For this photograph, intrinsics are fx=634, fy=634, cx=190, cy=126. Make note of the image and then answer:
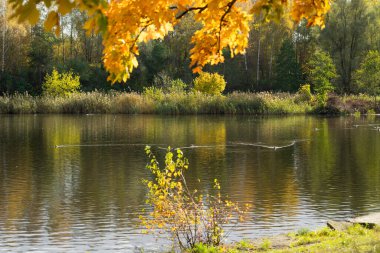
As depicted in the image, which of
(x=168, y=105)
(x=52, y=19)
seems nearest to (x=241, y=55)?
(x=168, y=105)

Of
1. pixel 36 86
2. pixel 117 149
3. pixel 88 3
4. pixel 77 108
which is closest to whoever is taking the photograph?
pixel 88 3

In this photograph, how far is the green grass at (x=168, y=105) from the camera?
169 ft

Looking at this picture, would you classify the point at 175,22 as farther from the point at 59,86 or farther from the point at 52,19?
the point at 59,86

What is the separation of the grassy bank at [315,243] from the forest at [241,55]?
5132 centimetres

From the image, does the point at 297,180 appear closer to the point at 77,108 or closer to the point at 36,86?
the point at 77,108

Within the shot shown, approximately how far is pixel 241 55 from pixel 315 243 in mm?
62111

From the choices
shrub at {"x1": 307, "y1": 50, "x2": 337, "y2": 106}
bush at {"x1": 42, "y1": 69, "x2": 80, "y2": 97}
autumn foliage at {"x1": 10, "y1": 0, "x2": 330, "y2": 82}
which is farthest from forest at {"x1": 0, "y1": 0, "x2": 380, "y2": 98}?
autumn foliage at {"x1": 10, "y1": 0, "x2": 330, "y2": 82}

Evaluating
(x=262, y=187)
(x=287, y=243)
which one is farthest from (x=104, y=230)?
(x=262, y=187)

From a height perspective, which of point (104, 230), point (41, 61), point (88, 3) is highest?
point (41, 61)

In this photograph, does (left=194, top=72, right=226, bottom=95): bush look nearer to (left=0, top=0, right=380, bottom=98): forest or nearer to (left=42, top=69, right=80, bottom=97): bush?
(left=0, top=0, right=380, bottom=98): forest

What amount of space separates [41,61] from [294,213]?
199 ft

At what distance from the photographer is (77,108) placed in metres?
52.5

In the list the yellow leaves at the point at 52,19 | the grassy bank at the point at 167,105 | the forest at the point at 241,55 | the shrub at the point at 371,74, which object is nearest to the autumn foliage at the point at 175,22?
the yellow leaves at the point at 52,19

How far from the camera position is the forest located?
66.9m
